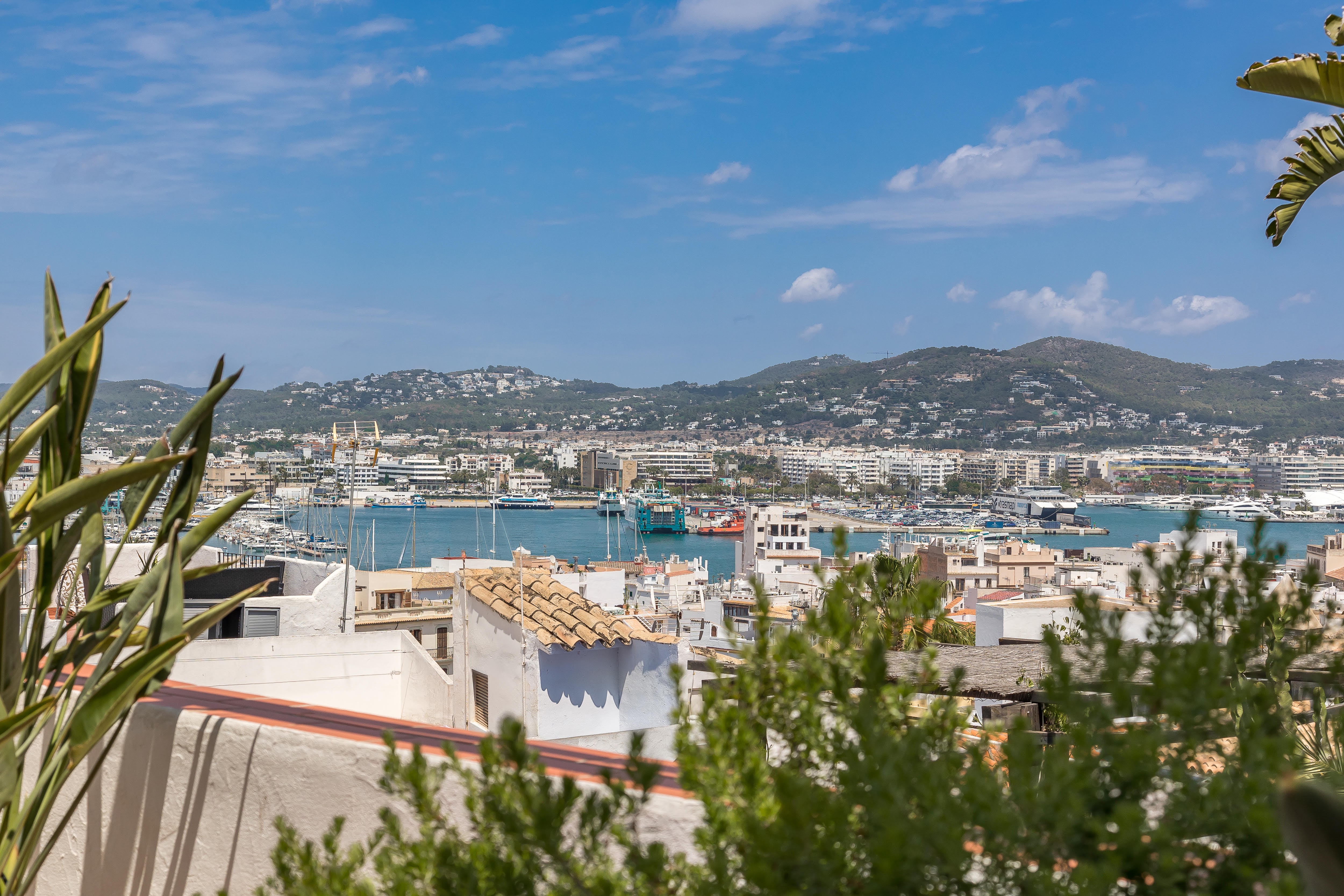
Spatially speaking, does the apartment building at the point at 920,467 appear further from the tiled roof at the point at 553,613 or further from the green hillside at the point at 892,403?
the tiled roof at the point at 553,613

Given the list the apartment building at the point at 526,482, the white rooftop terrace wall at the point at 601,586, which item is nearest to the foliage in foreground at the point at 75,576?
the white rooftop terrace wall at the point at 601,586

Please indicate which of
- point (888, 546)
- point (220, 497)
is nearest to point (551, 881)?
point (888, 546)

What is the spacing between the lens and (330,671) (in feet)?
17.9

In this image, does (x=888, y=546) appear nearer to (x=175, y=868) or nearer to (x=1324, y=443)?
(x=175, y=868)

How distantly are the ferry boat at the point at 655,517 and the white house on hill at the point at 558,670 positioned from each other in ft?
242

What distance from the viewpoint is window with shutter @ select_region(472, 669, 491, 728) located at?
24.0 feet

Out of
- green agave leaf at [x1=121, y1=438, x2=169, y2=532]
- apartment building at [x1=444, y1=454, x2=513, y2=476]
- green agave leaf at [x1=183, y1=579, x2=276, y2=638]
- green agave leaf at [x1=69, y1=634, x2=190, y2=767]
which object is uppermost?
green agave leaf at [x1=121, y1=438, x2=169, y2=532]

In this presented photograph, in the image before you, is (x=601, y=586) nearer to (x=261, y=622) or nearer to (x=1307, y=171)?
(x=261, y=622)

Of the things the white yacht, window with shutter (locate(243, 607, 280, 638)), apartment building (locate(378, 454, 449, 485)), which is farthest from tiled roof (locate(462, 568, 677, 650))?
apartment building (locate(378, 454, 449, 485))

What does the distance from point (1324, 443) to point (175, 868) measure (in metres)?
105

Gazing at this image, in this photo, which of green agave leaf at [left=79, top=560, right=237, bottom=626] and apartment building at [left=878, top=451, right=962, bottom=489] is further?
apartment building at [left=878, top=451, right=962, bottom=489]

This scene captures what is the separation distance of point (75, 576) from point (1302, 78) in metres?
2.67

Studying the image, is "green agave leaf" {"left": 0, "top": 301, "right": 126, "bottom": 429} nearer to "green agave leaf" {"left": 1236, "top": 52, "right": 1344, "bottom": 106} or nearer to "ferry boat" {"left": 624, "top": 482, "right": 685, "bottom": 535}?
"green agave leaf" {"left": 1236, "top": 52, "right": 1344, "bottom": 106}

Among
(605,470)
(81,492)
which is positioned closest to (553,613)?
(81,492)
